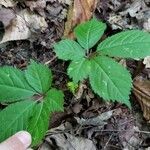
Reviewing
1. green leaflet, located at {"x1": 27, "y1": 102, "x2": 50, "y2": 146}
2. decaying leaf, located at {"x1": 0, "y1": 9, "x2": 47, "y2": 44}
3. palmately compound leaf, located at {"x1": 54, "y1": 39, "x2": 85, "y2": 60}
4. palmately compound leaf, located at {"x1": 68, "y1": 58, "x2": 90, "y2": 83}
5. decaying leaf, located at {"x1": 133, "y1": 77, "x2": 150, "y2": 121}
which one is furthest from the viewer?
decaying leaf, located at {"x1": 0, "y1": 9, "x2": 47, "y2": 44}

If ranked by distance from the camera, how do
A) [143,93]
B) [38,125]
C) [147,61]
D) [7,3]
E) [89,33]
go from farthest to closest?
[7,3] < [147,61] < [143,93] < [89,33] < [38,125]

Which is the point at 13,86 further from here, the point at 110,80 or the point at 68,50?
the point at 110,80

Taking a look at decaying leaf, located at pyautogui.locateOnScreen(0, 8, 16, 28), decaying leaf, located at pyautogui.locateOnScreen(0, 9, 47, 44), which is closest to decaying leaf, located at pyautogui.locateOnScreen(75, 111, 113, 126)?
decaying leaf, located at pyautogui.locateOnScreen(0, 9, 47, 44)

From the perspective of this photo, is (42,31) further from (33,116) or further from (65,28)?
(33,116)

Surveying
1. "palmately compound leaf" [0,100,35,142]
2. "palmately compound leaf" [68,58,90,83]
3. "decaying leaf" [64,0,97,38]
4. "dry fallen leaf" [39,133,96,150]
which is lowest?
"dry fallen leaf" [39,133,96,150]

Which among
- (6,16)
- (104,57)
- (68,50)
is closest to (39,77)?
(68,50)

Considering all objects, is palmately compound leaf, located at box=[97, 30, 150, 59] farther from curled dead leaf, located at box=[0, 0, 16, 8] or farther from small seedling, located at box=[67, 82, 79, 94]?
curled dead leaf, located at box=[0, 0, 16, 8]
